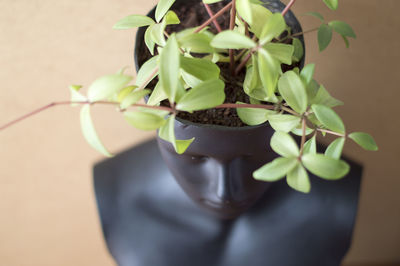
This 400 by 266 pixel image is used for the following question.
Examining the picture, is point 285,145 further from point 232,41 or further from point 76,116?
point 76,116

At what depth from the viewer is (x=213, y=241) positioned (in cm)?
85

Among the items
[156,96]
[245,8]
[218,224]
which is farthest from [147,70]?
[218,224]

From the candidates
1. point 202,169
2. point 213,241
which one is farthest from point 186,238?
point 202,169

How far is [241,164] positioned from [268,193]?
0.34 m

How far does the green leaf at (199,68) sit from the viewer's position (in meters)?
0.38

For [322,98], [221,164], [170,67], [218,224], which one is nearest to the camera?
[170,67]

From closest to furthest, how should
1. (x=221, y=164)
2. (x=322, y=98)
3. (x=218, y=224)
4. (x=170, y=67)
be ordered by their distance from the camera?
(x=170, y=67)
(x=322, y=98)
(x=221, y=164)
(x=218, y=224)

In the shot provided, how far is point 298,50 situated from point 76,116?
25.2 inches

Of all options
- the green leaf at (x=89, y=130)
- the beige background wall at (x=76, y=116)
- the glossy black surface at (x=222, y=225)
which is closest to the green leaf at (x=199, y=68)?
the green leaf at (x=89, y=130)

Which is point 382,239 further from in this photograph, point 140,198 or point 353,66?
point 140,198

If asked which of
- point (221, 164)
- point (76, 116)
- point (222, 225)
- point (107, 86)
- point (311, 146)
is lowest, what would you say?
point (222, 225)

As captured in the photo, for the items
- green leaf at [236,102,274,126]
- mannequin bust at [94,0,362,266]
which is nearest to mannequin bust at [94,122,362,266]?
mannequin bust at [94,0,362,266]

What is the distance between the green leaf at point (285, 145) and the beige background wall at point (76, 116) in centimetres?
37

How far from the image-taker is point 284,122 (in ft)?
1.33
